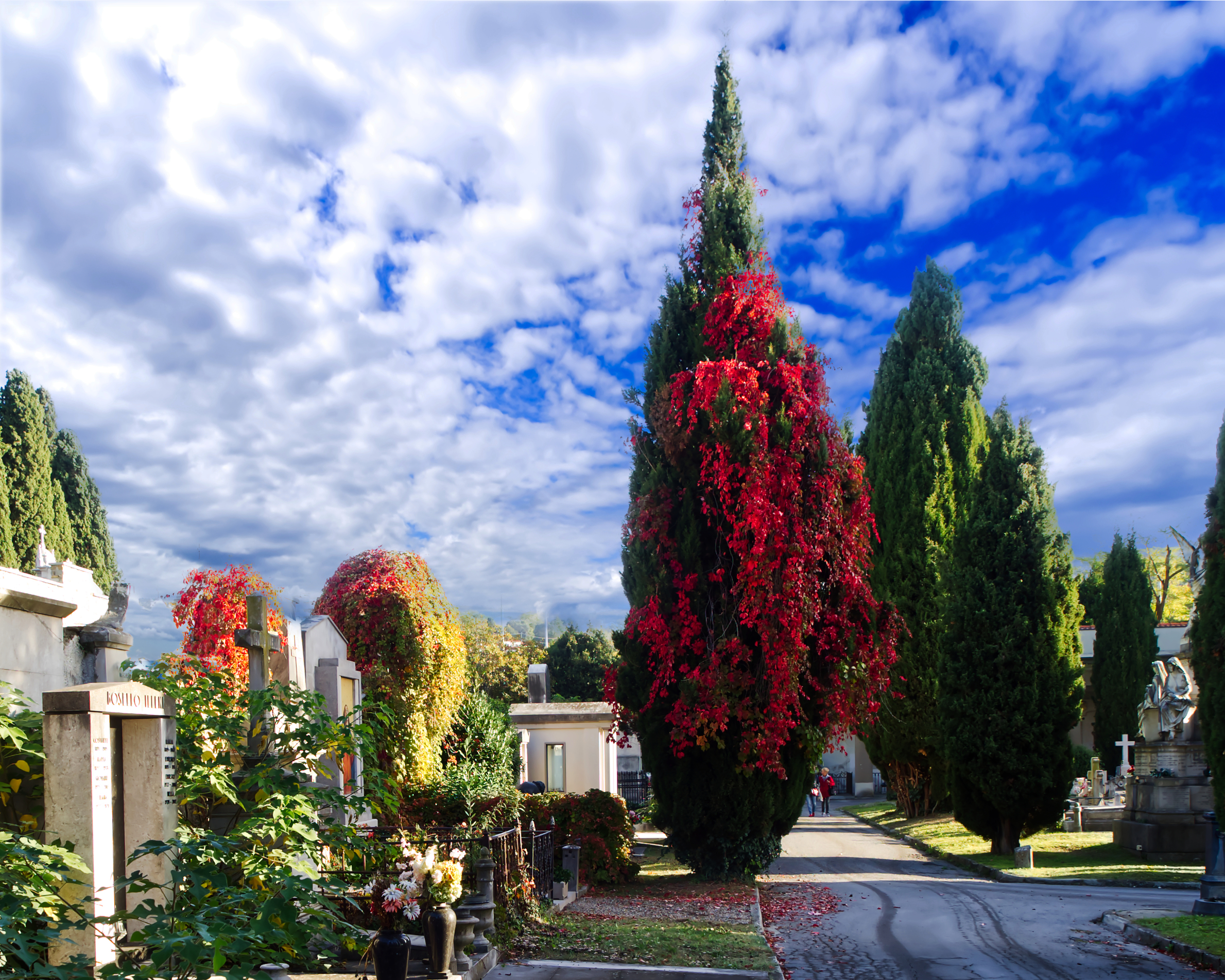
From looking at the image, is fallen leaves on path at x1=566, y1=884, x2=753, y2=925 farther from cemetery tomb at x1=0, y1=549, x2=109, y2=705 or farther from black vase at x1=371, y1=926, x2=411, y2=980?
cemetery tomb at x1=0, y1=549, x2=109, y2=705

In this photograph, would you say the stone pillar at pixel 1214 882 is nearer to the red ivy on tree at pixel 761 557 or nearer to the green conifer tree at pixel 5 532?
the red ivy on tree at pixel 761 557

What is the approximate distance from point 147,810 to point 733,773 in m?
8.87

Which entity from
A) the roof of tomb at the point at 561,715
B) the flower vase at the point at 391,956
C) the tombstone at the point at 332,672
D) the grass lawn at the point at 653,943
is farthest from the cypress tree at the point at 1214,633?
the roof of tomb at the point at 561,715

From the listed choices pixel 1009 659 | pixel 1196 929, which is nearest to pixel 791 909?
pixel 1196 929

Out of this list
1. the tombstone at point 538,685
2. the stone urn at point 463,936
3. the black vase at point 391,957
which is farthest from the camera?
the tombstone at point 538,685

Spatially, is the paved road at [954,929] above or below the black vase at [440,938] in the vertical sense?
below

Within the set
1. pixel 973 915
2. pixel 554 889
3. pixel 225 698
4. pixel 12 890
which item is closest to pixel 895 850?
pixel 973 915

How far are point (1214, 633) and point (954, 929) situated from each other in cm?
488

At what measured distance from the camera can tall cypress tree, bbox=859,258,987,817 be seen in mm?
23516

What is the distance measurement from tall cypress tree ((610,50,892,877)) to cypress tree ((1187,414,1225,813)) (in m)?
3.99

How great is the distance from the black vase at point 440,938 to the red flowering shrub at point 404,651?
29.3 ft

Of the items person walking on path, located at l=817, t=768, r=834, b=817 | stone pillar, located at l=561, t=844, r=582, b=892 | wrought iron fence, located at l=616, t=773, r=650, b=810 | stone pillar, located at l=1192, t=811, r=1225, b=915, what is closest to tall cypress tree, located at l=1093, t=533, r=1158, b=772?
person walking on path, located at l=817, t=768, r=834, b=817

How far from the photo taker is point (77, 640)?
7234mm

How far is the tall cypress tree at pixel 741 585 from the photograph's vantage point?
12250 mm
